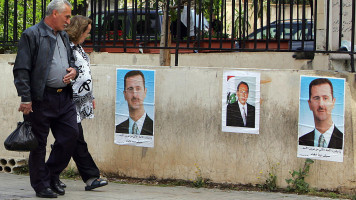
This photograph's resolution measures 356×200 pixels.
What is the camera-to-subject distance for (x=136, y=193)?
6074 millimetres

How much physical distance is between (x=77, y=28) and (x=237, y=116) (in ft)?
6.23

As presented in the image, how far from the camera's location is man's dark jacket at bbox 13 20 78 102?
211 inches

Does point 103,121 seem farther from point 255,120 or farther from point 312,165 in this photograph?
point 312,165

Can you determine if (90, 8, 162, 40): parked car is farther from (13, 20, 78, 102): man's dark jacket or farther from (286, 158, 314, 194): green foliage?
(286, 158, 314, 194): green foliage

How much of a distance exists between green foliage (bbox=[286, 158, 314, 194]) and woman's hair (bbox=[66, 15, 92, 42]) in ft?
8.35

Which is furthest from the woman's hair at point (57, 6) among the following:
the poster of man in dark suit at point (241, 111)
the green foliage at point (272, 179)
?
the green foliage at point (272, 179)

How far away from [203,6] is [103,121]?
6.17 ft

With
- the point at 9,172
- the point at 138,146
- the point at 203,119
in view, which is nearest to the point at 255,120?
the point at 203,119

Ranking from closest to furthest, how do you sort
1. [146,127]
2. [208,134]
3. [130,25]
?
[208,134]
[146,127]
[130,25]

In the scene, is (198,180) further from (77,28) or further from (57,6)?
(57,6)

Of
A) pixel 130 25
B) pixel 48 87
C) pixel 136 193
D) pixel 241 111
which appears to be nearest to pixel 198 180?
pixel 136 193

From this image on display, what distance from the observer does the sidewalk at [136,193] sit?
580cm

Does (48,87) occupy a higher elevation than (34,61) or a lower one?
lower

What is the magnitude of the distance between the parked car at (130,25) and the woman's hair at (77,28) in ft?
4.35
